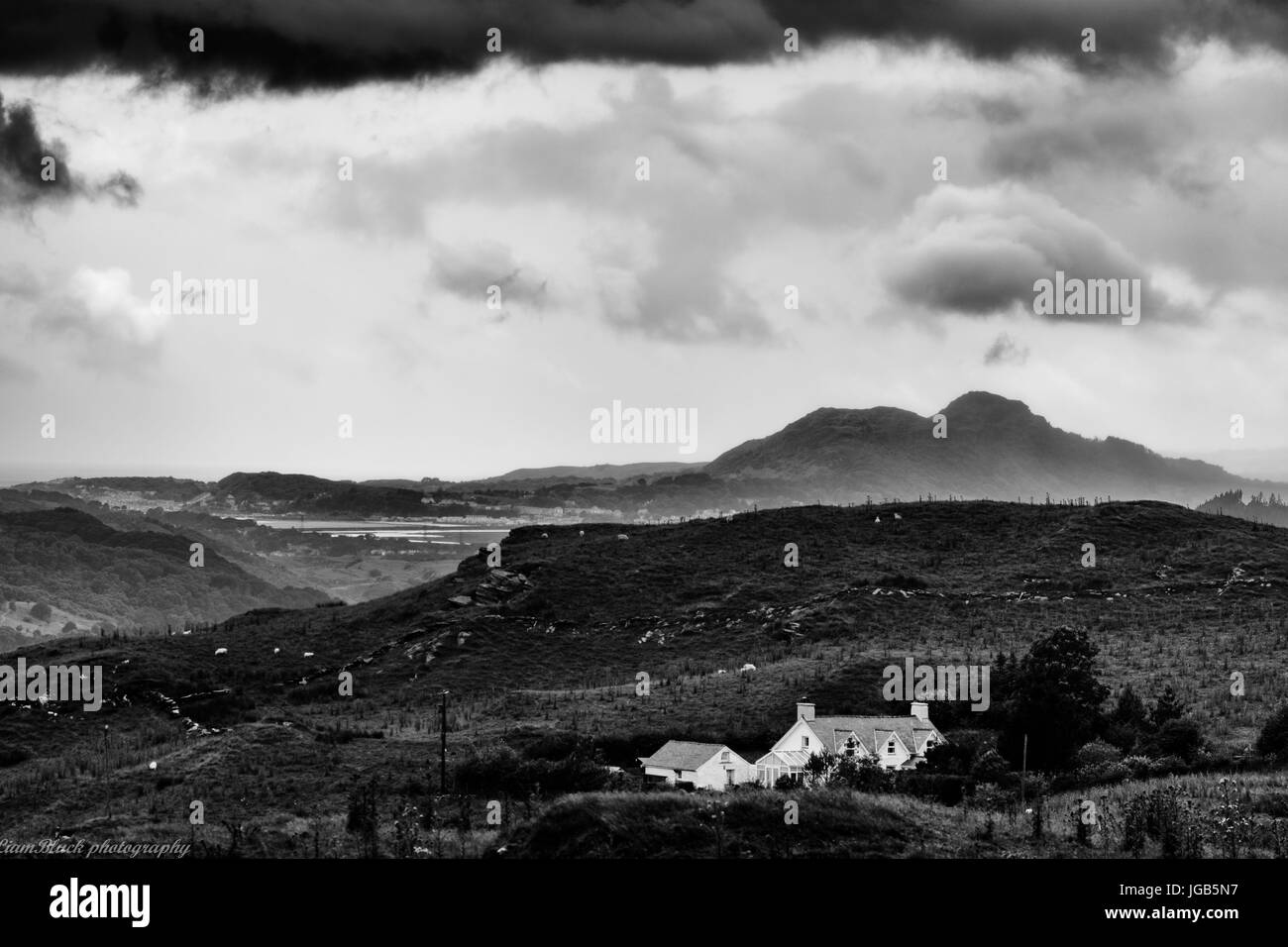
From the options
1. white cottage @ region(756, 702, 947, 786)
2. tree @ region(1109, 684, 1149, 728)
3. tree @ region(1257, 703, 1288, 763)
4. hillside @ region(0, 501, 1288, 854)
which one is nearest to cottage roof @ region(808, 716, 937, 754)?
white cottage @ region(756, 702, 947, 786)

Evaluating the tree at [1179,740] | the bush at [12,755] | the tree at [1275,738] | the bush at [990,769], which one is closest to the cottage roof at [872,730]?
the bush at [990,769]

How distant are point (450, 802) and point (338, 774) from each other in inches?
384

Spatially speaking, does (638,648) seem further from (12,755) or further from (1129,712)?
(1129,712)

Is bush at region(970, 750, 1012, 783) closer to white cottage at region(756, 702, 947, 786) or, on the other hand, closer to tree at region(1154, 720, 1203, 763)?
white cottage at region(756, 702, 947, 786)

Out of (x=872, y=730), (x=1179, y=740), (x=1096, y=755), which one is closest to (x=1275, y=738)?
(x=1179, y=740)

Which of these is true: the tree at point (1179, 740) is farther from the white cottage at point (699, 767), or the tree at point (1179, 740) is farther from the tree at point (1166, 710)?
the white cottage at point (699, 767)

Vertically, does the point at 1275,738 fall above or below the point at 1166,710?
above

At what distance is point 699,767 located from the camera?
1800 inches

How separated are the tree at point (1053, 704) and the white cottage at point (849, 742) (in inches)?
139

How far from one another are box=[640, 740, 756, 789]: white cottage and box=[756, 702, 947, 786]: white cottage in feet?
2.82

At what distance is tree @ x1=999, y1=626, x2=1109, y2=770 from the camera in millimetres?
46750

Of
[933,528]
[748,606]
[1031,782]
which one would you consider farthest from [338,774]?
[933,528]

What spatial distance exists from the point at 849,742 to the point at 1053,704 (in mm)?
8507

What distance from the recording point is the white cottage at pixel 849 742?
46.8 m
